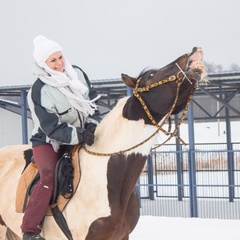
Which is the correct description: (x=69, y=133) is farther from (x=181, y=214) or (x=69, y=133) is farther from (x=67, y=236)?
(x=181, y=214)

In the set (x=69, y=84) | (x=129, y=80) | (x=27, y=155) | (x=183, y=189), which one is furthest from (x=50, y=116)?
(x=183, y=189)

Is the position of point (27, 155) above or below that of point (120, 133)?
below

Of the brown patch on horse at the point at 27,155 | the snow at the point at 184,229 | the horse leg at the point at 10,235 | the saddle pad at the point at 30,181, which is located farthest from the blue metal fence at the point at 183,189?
the saddle pad at the point at 30,181

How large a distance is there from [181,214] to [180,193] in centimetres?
85

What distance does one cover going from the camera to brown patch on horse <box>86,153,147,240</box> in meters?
2.88

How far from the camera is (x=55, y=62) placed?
10.5ft

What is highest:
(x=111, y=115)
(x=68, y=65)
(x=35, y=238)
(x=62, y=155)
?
(x=68, y=65)

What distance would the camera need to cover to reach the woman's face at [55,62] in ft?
10.5

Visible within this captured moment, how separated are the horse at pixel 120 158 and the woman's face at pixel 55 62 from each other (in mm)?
429

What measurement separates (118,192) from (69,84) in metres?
0.69

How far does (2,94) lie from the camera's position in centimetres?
1133

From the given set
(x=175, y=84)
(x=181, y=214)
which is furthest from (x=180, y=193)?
(x=175, y=84)

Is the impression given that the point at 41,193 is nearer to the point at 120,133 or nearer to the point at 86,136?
the point at 86,136

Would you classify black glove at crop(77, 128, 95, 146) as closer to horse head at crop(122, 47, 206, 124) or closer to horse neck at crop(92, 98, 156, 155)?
horse neck at crop(92, 98, 156, 155)
